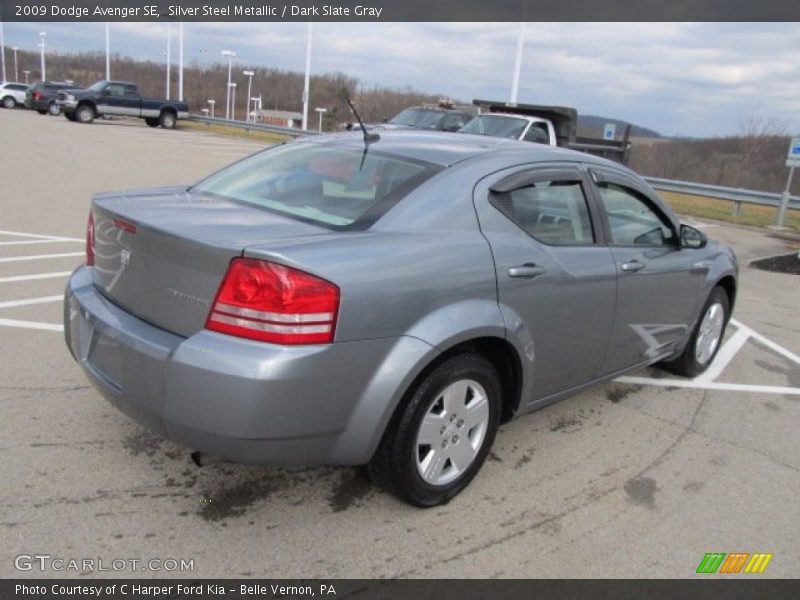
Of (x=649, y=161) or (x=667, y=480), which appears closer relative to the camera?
(x=667, y=480)

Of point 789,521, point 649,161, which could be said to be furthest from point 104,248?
point 649,161

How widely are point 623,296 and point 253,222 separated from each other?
2.17 metres

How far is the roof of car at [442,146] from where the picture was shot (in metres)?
3.39

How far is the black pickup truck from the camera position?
31094 mm

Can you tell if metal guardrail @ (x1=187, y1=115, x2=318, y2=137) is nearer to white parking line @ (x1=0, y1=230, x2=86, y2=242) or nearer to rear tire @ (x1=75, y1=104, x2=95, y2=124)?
rear tire @ (x1=75, y1=104, x2=95, y2=124)

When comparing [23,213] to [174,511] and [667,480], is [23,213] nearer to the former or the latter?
[174,511]

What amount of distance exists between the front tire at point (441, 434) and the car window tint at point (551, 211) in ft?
2.55

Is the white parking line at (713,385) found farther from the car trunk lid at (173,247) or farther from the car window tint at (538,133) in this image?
the car window tint at (538,133)

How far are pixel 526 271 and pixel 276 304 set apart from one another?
1.32 meters

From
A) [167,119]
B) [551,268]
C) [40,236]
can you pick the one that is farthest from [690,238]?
[167,119]

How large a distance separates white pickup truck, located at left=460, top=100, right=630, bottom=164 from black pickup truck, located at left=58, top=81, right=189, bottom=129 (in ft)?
64.5

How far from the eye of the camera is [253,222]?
112 inches

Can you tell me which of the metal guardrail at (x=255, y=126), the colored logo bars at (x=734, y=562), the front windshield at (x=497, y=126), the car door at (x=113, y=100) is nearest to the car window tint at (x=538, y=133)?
the front windshield at (x=497, y=126)

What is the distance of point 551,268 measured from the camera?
131 inches
